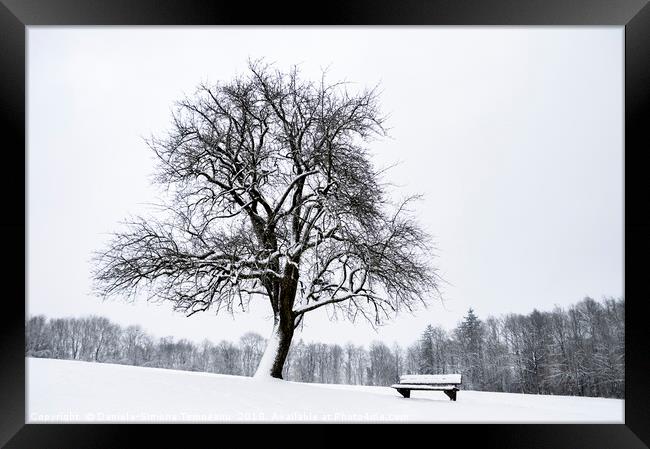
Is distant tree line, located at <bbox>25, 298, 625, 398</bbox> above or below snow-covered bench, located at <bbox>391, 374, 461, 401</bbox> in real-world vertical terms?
below

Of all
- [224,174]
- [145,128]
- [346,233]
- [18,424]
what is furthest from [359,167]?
[18,424]

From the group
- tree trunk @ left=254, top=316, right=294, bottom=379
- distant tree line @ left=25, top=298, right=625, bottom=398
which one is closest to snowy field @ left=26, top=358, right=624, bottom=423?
tree trunk @ left=254, top=316, right=294, bottom=379

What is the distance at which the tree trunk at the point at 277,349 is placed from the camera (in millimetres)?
9406

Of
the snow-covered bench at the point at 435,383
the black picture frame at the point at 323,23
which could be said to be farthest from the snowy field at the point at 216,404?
the snow-covered bench at the point at 435,383

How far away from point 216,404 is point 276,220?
4.03 m

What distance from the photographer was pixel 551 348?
2083 cm

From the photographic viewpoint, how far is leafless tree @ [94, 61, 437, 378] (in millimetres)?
9445

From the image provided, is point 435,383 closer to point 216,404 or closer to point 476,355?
point 216,404

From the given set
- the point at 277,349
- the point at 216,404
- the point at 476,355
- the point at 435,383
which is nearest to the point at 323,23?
the point at 216,404

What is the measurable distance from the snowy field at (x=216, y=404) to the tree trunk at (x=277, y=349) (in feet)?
1.82

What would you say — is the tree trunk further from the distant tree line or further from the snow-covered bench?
the distant tree line

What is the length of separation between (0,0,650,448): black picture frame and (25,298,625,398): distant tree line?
13304 millimetres

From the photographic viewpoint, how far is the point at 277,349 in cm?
959

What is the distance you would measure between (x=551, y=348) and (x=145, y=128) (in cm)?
1792
